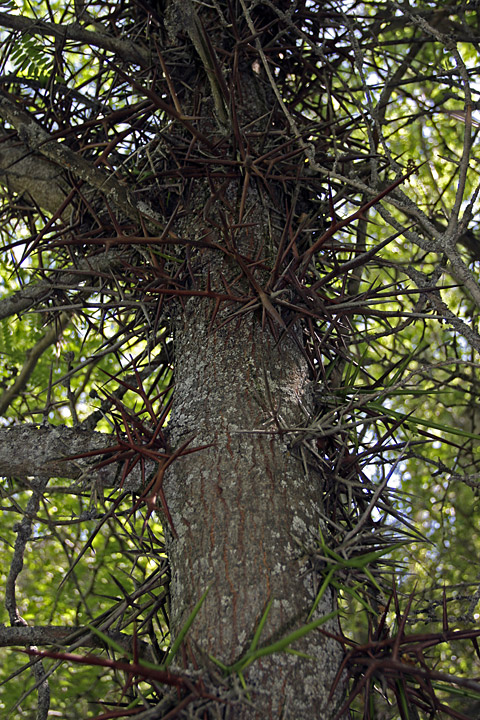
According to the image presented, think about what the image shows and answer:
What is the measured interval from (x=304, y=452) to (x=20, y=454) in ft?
1.94

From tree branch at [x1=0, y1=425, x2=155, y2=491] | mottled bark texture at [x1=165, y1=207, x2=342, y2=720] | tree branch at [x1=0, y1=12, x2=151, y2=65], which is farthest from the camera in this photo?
tree branch at [x1=0, y1=12, x2=151, y2=65]

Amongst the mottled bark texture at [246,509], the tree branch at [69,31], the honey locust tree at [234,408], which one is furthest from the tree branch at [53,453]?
the tree branch at [69,31]

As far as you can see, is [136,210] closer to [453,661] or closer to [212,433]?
[212,433]

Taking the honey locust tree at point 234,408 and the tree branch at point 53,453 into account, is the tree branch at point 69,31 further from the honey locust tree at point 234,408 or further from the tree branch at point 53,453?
the tree branch at point 53,453

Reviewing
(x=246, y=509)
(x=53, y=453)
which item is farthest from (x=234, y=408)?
(x=53, y=453)

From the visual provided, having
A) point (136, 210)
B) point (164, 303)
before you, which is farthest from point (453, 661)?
point (136, 210)

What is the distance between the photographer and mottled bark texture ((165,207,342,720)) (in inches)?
35.7

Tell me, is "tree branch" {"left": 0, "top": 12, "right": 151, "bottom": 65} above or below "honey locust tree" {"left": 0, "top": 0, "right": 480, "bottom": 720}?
above

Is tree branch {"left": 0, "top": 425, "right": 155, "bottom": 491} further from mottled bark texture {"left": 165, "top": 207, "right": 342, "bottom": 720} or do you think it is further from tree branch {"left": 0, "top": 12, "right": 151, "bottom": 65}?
tree branch {"left": 0, "top": 12, "right": 151, "bottom": 65}

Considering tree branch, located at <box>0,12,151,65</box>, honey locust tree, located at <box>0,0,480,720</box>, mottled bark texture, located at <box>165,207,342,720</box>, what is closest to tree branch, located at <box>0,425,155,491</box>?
honey locust tree, located at <box>0,0,480,720</box>

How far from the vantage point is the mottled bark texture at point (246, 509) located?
2.98ft

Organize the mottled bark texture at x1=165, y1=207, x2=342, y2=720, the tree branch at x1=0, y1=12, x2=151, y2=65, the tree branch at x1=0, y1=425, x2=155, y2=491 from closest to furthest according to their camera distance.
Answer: the mottled bark texture at x1=165, y1=207, x2=342, y2=720
the tree branch at x1=0, y1=425, x2=155, y2=491
the tree branch at x1=0, y1=12, x2=151, y2=65

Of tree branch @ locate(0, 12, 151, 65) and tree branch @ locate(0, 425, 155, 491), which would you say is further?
tree branch @ locate(0, 12, 151, 65)

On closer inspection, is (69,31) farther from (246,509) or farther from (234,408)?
(246,509)
